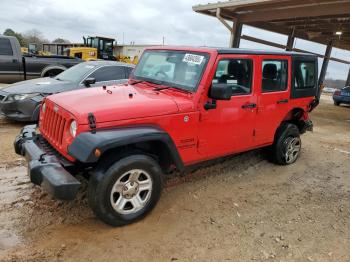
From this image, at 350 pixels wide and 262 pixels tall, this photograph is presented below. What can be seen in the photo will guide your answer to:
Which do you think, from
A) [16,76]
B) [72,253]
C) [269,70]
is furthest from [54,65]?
[72,253]

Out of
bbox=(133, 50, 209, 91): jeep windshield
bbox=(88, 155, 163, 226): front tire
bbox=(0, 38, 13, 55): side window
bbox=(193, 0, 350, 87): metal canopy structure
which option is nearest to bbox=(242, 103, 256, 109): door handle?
bbox=(133, 50, 209, 91): jeep windshield

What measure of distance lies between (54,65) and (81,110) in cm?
743

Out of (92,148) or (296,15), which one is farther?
(296,15)

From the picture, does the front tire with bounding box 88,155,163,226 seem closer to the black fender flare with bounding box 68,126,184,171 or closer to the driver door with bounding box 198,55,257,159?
the black fender flare with bounding box 68,126,184,171

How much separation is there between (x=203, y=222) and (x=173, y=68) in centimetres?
195

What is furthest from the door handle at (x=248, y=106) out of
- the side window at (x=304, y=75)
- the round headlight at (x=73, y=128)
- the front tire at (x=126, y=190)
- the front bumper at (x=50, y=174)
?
the front bumper at (x=50, y=174)

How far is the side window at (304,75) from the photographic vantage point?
17.1ft

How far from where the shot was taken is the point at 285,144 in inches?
213

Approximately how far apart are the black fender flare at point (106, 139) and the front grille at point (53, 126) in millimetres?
437

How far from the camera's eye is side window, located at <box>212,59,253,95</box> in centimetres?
400

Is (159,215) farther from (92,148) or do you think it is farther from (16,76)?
(16,76)

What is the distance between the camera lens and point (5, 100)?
665cm

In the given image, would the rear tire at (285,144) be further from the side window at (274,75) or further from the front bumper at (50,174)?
the front bumper at (50,174)

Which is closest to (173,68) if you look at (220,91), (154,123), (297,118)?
(220,91)
